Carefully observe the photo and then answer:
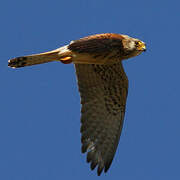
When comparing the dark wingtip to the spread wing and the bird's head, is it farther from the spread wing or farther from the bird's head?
the bird's head

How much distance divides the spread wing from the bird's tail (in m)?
0.94

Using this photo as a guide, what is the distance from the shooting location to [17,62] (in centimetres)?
1108

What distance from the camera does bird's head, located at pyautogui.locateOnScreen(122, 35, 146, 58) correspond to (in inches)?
444

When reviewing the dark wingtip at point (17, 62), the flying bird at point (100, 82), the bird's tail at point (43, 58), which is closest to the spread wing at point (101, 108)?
the flying bird at point (100, 82)

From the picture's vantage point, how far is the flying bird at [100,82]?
11.1 meters

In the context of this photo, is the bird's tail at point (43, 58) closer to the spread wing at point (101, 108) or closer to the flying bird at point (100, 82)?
the flying bird at point (100, 82)

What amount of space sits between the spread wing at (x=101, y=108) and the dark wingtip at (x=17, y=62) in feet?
4.87

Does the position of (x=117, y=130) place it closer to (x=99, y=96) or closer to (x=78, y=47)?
(x=99, y=96)

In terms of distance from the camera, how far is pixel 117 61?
11.5 meters

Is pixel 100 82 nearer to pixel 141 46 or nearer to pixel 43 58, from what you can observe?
pixel 141 46

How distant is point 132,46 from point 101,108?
72.2 inches

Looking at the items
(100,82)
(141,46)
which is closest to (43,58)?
(100,82)

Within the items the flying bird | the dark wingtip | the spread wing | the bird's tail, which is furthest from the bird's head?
the dark wingtip

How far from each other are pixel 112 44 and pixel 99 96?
5.56 feet
